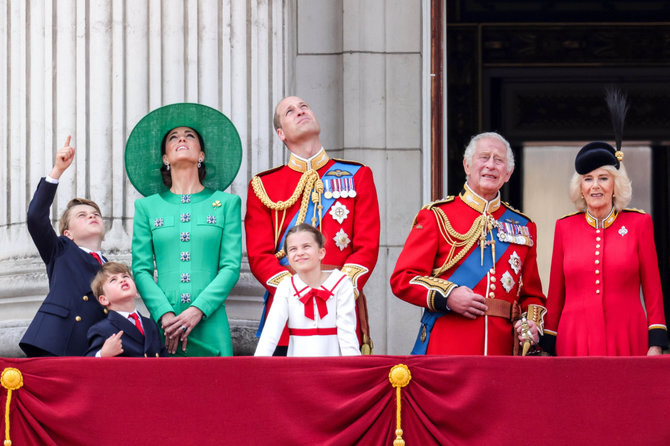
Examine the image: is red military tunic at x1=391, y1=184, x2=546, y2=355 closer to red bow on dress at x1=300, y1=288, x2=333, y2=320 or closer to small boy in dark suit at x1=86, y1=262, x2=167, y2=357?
red bow on dress at x1=300, y1=288, x2=333, y2=320

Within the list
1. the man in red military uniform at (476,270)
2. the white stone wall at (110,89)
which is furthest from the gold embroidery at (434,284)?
the white stone wall at (110,89)

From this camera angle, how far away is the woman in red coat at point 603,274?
6.62 m

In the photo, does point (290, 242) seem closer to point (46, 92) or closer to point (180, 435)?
point (180, 435)

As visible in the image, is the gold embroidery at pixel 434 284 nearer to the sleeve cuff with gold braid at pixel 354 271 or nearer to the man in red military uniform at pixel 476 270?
the man in red military uniform at pixel 476 270

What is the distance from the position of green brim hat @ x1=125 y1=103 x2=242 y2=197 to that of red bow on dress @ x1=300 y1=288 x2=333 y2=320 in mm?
1125

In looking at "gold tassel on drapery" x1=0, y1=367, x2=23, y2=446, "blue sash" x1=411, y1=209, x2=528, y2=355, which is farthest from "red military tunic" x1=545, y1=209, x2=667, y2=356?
"gold tassel on drapery" x1=0, y1=367, x2=23, y2=446

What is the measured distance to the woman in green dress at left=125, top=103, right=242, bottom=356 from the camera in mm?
6859

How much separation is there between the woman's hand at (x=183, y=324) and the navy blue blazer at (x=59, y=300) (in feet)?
1.01

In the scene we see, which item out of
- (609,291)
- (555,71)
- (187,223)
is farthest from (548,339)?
(555,71)

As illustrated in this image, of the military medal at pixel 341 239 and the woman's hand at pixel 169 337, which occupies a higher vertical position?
the military medal at pixel 341 239

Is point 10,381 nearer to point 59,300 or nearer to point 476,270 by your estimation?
point 59,300

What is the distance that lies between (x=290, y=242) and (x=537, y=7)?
6317 mm

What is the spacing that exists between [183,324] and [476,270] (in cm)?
137

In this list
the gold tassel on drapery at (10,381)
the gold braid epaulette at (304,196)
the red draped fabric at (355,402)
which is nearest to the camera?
the red draped fabric at (355,402)
